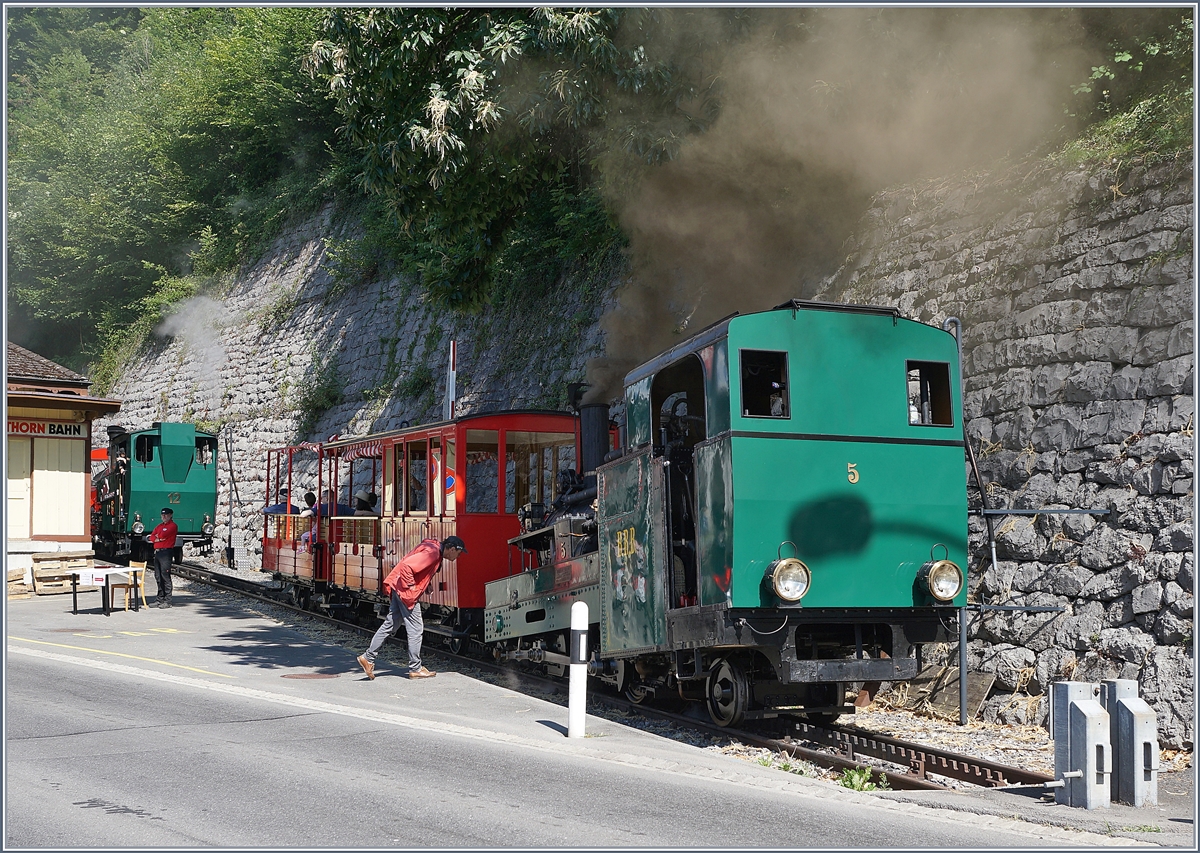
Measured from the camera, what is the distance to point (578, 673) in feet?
28.5

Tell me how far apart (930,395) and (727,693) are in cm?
294

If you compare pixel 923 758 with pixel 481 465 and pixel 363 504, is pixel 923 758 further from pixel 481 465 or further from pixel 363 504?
pixel 363 504

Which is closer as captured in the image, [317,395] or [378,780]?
[378,780]

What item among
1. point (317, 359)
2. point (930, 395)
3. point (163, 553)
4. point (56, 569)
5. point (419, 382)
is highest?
point (317, 359)

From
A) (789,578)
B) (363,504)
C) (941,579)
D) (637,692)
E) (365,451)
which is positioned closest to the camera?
(789,578)

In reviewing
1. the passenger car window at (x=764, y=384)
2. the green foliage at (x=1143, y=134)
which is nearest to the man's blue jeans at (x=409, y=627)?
the passenger car window at (x=764, y=384)

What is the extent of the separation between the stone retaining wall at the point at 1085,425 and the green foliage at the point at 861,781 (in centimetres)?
262

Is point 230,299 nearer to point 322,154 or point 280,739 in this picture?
point 322,154


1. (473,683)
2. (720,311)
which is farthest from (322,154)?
(473,683)

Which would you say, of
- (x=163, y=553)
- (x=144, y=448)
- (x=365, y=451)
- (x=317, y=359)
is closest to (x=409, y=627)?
(x=365, y=451)

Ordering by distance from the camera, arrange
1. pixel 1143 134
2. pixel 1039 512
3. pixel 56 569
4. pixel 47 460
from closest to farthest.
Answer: pixel 1039 512, pixel 1143 134, pixel 56 569, pixel 47 460

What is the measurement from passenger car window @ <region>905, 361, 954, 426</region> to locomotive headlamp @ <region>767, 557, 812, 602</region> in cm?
158

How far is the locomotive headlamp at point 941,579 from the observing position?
25.8 feet

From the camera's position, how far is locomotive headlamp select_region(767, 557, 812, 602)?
7504 mm
